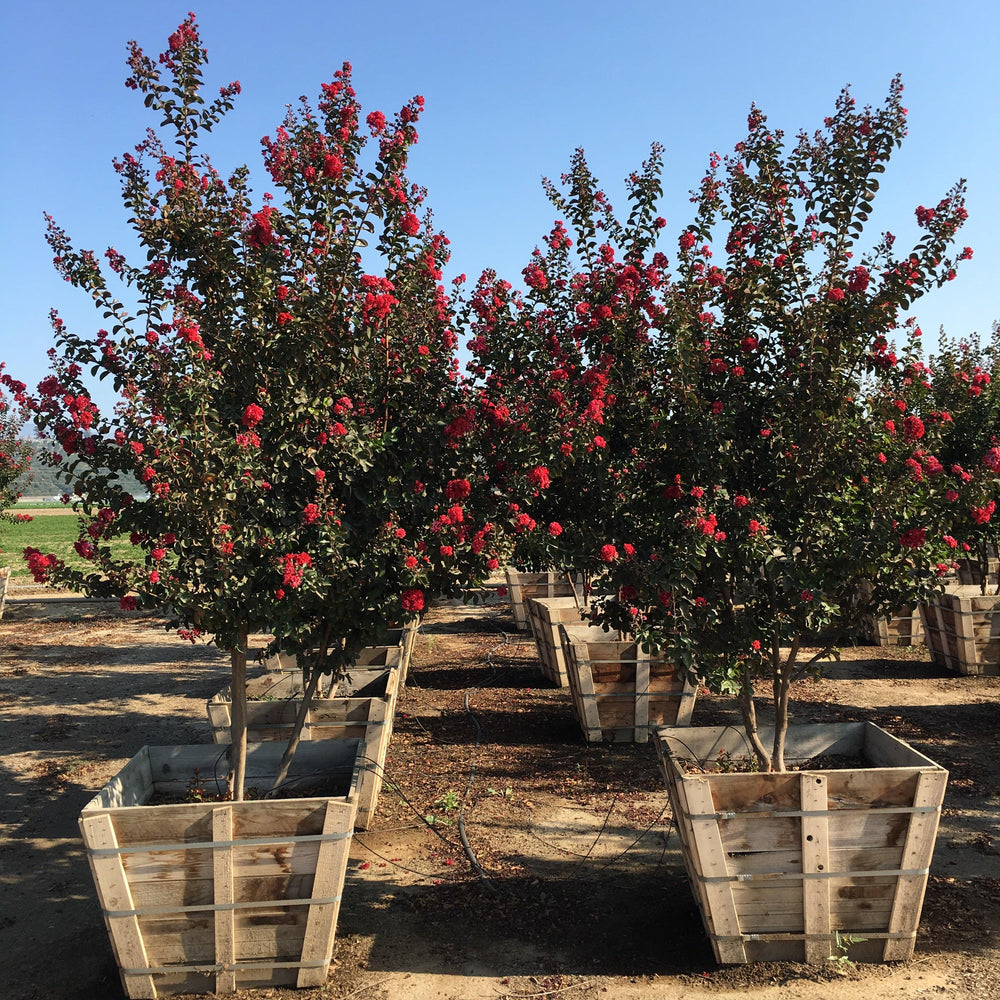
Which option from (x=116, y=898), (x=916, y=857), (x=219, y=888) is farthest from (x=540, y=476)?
(x=116, y=898)

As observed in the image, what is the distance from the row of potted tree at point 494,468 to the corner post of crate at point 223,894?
0.04ft

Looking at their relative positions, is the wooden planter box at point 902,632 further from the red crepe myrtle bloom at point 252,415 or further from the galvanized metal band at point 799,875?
the red crepe myrtle bloom at point 252,415

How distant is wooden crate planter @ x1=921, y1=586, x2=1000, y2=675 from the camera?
10.0 metres

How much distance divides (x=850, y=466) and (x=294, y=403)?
10.3ft

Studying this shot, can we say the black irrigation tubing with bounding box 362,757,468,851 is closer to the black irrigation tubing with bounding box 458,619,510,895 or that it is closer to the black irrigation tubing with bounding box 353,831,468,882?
the black irrigation tubing with bounding box 458,619,510,895

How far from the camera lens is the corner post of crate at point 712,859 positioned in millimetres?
4035

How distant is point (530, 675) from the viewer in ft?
35.0

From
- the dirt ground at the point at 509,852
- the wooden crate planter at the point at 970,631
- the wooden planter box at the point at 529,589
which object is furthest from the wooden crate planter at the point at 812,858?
the wooden planter box at the point at 529,589

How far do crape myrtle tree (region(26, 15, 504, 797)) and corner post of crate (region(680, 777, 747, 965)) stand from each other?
161cm

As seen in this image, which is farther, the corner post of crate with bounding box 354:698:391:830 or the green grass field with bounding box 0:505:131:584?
the green grass field with bounding box 0:505:131:584

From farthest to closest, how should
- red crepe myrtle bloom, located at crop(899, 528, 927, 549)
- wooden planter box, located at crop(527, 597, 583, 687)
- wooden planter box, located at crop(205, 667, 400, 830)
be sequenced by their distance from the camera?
wooden planter box, located at crop(527, 597, 583, 687), wooden planter box, located at crop(205, 667, 400, 830), red crepe myrtle bloom, located at crop(899, 528, 927, 549)

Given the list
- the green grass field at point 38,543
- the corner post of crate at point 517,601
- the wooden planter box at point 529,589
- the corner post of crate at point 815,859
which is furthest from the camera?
the green grass field at point 38,543

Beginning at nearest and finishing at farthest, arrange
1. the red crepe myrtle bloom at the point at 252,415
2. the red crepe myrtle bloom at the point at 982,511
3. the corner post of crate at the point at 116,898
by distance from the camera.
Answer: the corner post of crate at the point at 116,898
the red crepe myrtle bloom at the point at 252,415
the red crepe myrtle bloom at the point at 982,511

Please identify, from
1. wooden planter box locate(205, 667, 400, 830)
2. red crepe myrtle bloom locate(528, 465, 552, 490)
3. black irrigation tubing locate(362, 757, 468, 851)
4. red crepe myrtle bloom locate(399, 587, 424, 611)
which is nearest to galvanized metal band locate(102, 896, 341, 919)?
black irrigation tubing locate(362, 757, 468, 851)
